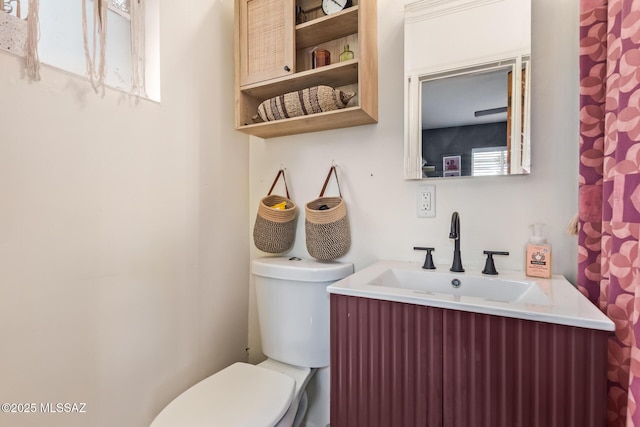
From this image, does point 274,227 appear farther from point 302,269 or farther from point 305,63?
point 305,63

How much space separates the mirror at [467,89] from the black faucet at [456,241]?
0.57ft

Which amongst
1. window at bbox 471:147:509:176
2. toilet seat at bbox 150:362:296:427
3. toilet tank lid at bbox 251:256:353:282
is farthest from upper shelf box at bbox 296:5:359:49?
toilet seat at bbox 150:362:296:427

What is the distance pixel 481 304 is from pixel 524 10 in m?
0.96

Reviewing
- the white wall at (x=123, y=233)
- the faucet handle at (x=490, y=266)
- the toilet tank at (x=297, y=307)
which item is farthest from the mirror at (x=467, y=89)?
the white wall at (x=123, y=233)

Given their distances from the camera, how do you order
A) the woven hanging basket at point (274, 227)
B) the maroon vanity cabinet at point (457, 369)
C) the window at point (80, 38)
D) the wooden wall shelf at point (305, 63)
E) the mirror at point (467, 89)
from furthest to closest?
the woven hanging basket at point (274, 227) → the wooden wall shelf at point (305, 63) → the mirror at point (467, 89) → the window at point (80, 38) → the maroon vanity cabinet at point (457, 369)

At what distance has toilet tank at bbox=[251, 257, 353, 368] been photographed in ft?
3.82

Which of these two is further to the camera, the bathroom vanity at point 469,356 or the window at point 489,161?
the window at point 489,161

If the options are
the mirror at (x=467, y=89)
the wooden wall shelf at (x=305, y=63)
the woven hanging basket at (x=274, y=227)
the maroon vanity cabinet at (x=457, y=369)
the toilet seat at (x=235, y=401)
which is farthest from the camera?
the woven hanging basket at (x=274, y=227)

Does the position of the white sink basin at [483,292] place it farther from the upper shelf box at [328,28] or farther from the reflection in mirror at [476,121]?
A: the upper shelf box at [328,28]

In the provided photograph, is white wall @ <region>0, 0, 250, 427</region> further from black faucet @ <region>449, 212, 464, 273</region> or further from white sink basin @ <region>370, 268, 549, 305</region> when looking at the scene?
black faucet @ <region>449, 212, 464, 273</region>

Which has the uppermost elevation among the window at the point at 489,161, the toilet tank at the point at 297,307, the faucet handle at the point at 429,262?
the window at the point at 489,161

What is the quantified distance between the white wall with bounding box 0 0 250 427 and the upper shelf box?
1.24 ft

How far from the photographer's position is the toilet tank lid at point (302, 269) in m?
1.15

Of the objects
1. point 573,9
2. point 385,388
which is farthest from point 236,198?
point 573,9
